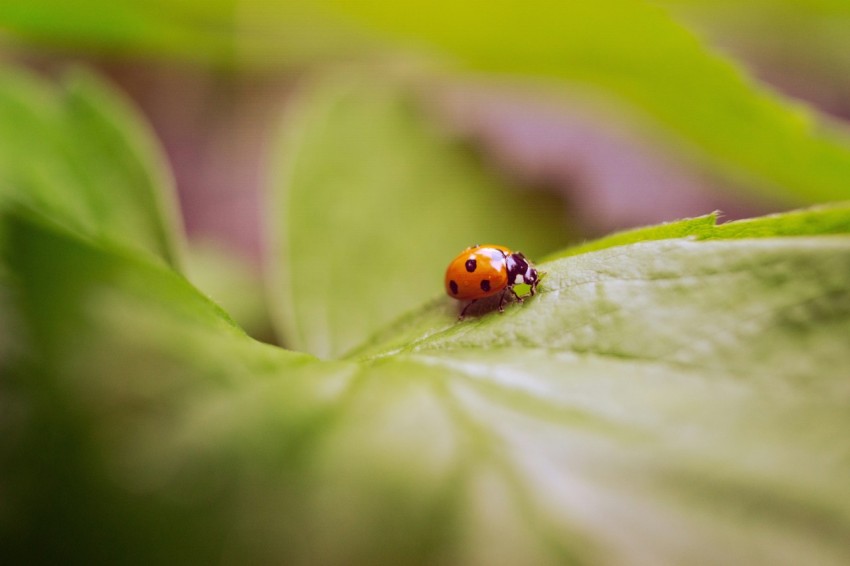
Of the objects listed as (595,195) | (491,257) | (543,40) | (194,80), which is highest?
(194,80)

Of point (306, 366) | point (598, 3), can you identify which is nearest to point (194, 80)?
point (598, 3)

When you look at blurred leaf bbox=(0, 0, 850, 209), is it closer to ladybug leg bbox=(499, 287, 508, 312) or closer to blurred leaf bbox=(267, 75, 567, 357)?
blurred leaf bbox=(267, 75, 567, 357)

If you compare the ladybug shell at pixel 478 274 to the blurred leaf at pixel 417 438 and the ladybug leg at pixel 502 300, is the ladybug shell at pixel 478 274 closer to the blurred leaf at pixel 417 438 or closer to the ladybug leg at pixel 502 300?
the ladybug leg at pixel 502 300

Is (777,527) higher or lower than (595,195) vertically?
lower

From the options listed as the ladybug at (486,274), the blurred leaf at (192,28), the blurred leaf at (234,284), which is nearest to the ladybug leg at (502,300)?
the ladybug at (486,274)

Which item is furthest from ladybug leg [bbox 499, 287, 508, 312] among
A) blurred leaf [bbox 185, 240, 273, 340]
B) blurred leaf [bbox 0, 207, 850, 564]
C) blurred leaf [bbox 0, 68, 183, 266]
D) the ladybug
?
blurred leaf [bbox 185, 240, 273, 340]

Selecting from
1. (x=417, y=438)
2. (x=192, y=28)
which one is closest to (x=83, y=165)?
(x=417, y=438)

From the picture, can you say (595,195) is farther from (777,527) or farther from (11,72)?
(777,527)
